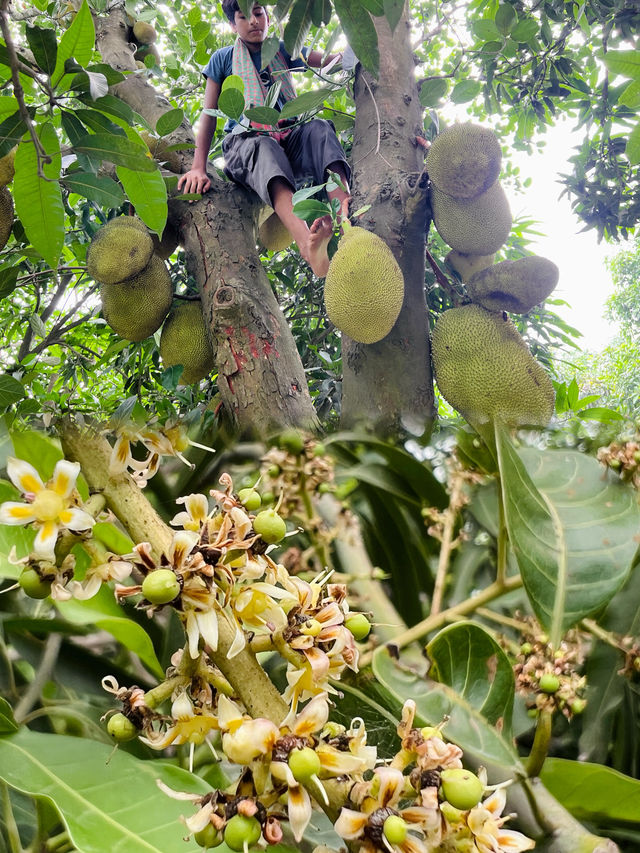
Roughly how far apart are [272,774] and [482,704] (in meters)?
0.07

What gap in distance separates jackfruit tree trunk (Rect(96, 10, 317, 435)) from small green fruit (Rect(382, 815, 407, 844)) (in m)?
0.55

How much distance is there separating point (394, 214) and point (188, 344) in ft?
1.69

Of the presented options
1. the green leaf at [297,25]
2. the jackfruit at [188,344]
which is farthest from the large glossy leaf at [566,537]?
the jackfruit at [188,344]

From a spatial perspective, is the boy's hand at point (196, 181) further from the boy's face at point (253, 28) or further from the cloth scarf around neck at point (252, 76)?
the boy's face at point (253, 28)

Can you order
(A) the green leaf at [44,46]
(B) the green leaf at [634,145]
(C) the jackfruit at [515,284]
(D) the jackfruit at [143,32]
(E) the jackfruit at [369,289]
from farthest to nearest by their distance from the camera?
(D) the jackfruit at [143,32], (C) the jackfruit at [515,284], (E) the jackfruit at [369,289], (B) the green leaf at [634,145], (A) the green leaf at [44,46]

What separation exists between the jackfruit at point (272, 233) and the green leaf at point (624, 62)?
761 mm

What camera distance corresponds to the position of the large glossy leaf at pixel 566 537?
19 cm

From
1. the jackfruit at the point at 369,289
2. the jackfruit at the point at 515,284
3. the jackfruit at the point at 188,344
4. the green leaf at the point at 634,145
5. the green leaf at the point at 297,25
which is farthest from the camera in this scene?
the jackfruit at the point at 188,344

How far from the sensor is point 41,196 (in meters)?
0.52

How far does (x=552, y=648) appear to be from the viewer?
19 cm

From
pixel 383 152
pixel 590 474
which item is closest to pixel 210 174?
pixel 383 152

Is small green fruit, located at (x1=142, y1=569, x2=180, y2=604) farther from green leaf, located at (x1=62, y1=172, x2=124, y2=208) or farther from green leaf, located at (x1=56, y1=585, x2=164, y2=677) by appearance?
green leaf, located at (x1=62, y1=172, x2=124, y2=208)

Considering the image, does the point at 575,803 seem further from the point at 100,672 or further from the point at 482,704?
the point at 100,672

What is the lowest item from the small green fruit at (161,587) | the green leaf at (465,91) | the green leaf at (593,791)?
the green leaf at (593,791)
